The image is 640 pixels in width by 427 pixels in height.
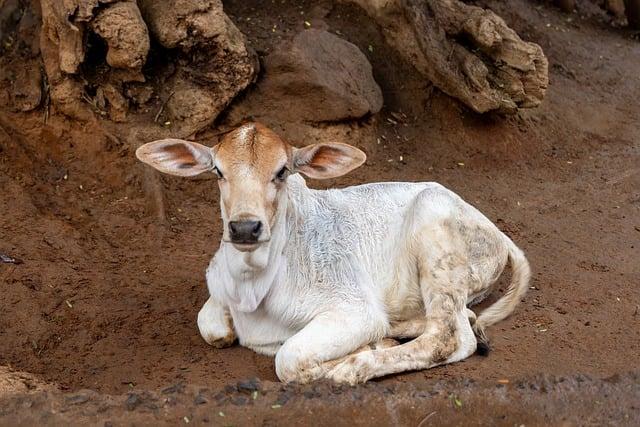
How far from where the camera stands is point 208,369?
646cm

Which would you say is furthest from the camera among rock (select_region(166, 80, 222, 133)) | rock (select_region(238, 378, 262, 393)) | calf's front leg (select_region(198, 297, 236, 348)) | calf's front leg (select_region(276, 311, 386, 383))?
rock (select_region(166, 80, 222, 133))

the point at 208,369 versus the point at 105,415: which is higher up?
the point at 105,415

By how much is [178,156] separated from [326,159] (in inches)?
41.0

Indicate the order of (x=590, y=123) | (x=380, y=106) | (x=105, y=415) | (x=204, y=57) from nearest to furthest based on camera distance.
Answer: (x=105, y=415)
(x=204, y=57)
(x=380, y=106)
(x=590, y=123)

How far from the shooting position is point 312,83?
31.6 feet

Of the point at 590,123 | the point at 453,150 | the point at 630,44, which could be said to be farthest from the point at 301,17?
the point at 630,44

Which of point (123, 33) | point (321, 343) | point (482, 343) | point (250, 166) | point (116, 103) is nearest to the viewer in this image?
point (250, 166)

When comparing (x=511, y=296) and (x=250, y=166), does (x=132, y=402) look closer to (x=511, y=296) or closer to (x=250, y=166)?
(x=250, y=166)

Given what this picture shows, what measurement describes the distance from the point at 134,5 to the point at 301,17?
241 centimetres

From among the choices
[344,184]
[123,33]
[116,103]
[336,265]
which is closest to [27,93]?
[116,103]

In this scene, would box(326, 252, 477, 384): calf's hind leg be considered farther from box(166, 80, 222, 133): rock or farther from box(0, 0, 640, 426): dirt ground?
box(166, 80, 222, 133): rock

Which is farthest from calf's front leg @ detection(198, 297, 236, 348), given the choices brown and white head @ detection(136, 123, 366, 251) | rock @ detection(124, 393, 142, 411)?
rock @ detection(124, 393, 142, 411)

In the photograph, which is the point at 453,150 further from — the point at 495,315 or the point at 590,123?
the point at 495,315

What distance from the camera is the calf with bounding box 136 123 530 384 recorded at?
20.2 feet
